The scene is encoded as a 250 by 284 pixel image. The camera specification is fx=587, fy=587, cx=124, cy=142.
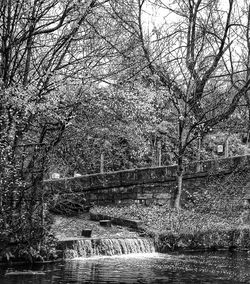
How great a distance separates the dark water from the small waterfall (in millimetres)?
368

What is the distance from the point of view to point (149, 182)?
21750 millimetres

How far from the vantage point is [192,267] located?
13.2 meters

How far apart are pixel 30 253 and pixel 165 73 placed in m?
10.1

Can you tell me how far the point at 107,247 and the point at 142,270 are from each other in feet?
9.85

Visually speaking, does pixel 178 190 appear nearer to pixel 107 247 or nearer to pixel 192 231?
pixel 192 231

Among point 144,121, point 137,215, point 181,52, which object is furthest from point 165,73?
point 137,215

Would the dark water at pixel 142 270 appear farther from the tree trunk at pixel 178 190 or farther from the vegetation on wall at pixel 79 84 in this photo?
the tree trunk at pixel 178 190

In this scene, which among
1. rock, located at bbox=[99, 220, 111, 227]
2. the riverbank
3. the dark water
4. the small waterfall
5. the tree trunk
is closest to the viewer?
the dark water

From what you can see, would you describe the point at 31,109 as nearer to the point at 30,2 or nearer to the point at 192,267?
the point at 30,2

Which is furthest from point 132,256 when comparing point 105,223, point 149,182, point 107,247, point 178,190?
point 149,182

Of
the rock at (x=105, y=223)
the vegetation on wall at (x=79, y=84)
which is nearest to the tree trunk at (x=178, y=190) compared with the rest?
the vegetation on wall at (x=79, y=84)

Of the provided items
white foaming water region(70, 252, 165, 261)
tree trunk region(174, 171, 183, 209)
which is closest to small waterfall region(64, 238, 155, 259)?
white foaming water region(70, 252, 165, 261)

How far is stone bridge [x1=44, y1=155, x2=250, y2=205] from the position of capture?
821 inches

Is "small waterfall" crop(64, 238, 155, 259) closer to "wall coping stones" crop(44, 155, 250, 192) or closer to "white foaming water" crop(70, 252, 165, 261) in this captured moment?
"white foaming water" crop(70, 252, 165, 261)
